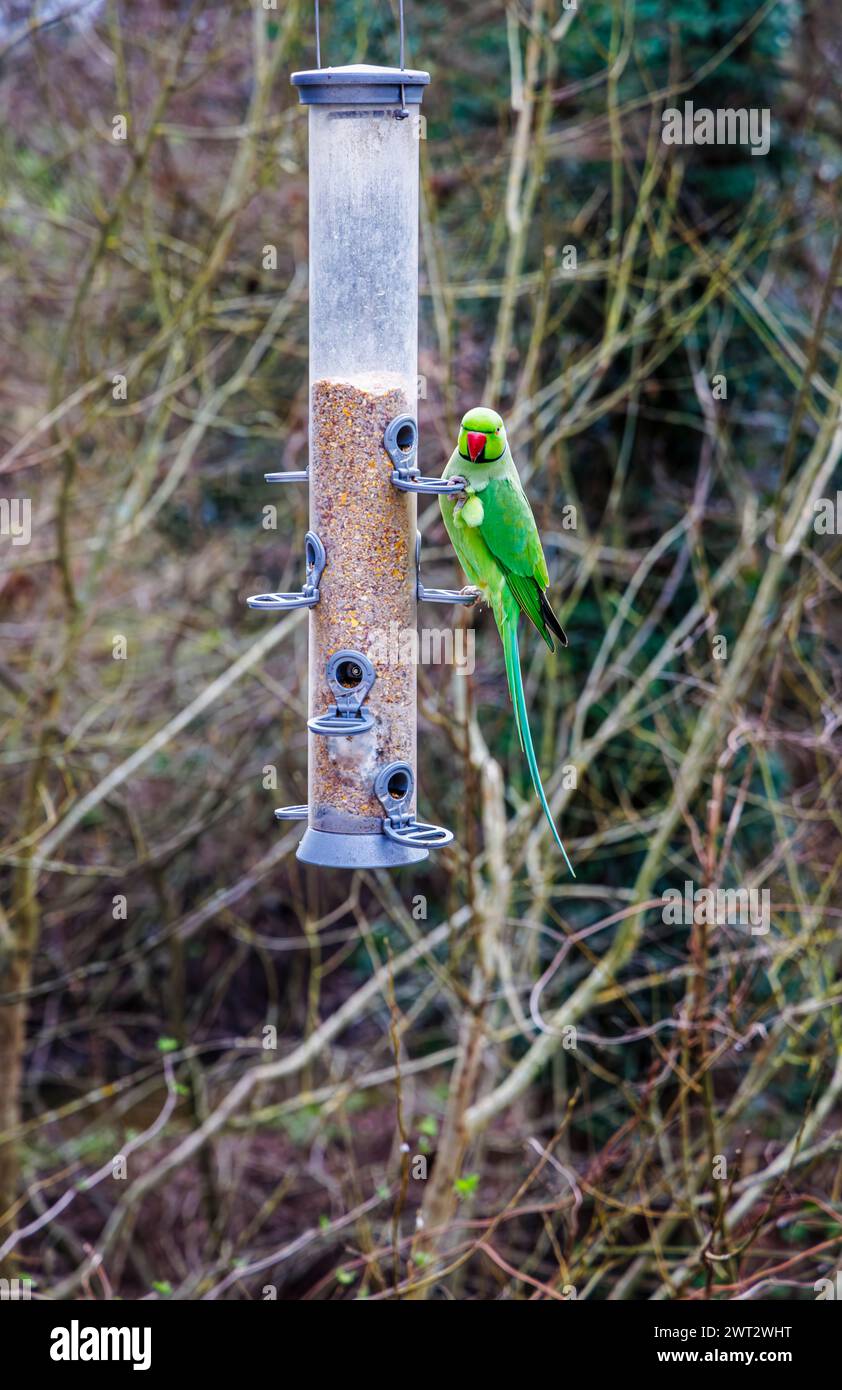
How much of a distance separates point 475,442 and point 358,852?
58.2 inches

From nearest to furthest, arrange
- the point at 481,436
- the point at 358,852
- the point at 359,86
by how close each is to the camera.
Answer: the point at 359,86 < the point at 358,852 < the point at 481,436

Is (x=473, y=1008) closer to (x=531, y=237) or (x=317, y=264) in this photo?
(x=317, y=264)

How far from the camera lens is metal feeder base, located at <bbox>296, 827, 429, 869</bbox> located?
5371 mm

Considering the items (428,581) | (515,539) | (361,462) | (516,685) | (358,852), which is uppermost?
(361,462)

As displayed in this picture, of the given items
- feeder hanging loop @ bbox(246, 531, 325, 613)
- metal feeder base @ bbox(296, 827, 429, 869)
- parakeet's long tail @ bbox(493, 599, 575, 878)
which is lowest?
metal feeder base @ bbox(296, 827, 429, 869)

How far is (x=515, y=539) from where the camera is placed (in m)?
5.69

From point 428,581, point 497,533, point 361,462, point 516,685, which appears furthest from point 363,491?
point 428,581

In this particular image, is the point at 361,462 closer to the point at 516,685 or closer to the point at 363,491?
the point at 363,491

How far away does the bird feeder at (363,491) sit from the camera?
5.43 metres

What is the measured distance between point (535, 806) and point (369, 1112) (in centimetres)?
625

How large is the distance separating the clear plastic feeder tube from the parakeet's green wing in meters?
0.30

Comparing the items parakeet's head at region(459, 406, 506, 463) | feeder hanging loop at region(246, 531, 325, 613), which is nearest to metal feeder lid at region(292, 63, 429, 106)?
parakeet's head at region(459, 406, 506, 463)

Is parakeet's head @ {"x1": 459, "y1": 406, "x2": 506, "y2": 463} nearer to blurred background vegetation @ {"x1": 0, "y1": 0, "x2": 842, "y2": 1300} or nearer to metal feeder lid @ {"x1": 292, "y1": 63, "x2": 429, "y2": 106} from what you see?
metal feeder lid @ {"x1": 292, "y1": 63, "x2": 429, "y2": 106}
